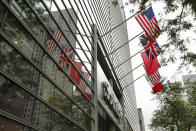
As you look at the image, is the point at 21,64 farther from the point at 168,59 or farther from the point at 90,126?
the point at 168,59

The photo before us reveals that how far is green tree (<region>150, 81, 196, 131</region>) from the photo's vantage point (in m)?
25.6

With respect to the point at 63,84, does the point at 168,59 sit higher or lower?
higher

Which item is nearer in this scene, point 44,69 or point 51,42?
point 44,69

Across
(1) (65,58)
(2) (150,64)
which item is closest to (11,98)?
(1) (65,58)

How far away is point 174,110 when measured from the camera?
2600 cm

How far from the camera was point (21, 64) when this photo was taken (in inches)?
215

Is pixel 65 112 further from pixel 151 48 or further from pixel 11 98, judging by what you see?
pixel 151 48

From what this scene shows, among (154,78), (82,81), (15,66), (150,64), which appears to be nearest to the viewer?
(15,66)

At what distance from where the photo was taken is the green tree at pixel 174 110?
25594mm

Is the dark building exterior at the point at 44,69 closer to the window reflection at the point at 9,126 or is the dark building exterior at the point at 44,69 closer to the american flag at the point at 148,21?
the window reflection at the point at 9,126

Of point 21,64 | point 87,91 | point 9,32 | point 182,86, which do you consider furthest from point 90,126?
point 182,86

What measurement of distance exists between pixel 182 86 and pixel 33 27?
25566mm

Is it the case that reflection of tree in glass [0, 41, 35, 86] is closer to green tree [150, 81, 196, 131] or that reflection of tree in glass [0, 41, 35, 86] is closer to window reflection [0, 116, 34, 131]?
window reflection [0, 116, 34, 131]

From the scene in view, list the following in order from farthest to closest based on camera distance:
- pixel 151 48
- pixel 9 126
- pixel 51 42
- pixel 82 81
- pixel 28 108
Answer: pixel 151 48 → pixel 82 81 → pixel 51 42 → pixel 28 108 → pixel 9 126
